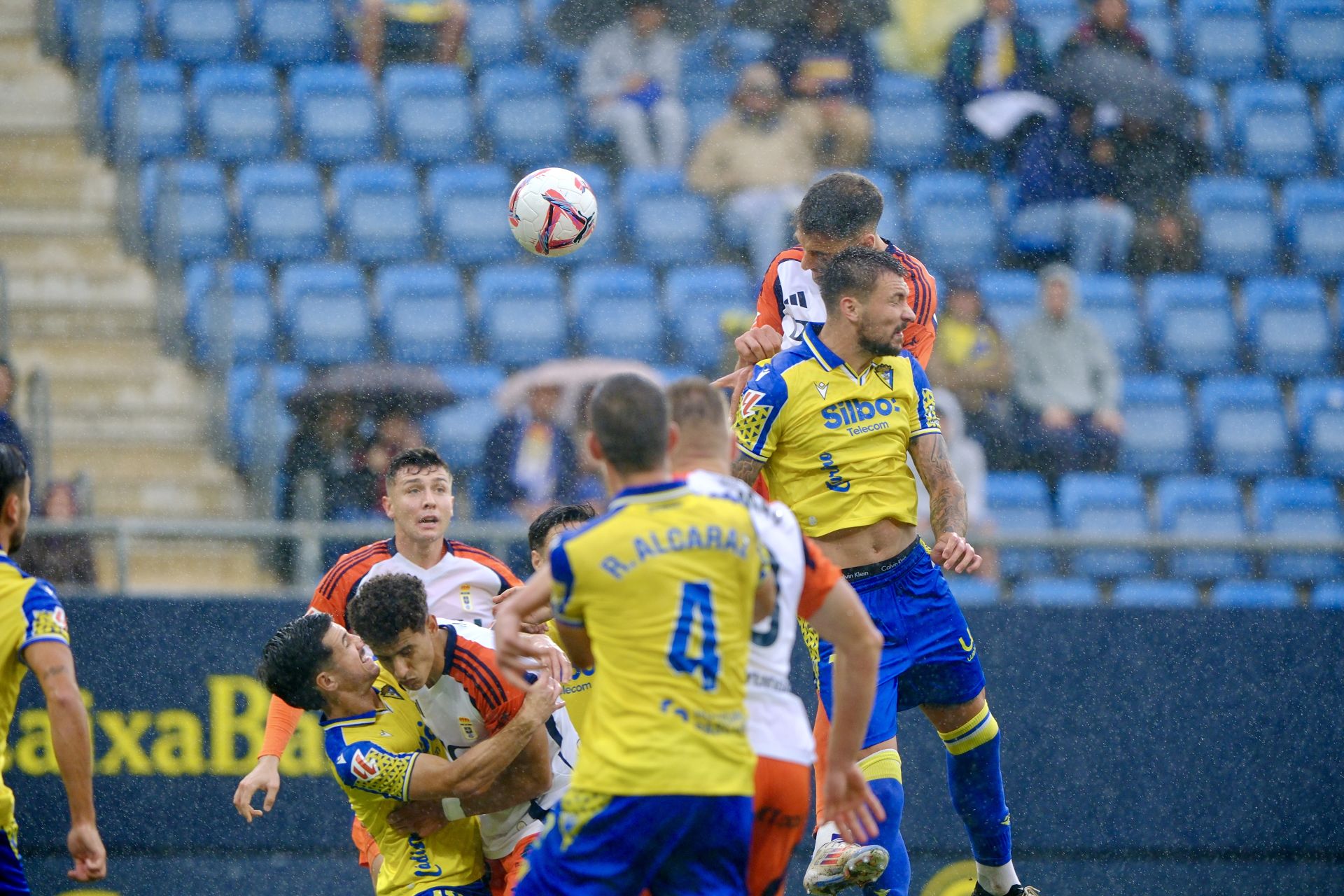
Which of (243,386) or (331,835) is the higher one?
(243,386)

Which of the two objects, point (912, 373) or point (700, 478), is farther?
point (912, 373)

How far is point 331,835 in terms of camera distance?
8.45 m

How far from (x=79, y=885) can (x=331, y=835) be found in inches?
50.6

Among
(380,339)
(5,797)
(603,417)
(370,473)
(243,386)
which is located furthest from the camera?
(380,339)

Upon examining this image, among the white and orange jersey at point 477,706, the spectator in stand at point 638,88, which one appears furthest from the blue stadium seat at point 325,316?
the white and orange jersey at point 477,706

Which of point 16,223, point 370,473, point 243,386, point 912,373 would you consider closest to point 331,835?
point 370,473

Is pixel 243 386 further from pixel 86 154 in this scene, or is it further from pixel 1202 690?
pixel 1202 690

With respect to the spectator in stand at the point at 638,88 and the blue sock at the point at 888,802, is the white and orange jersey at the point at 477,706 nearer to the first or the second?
the blue sock at the point at 888,802

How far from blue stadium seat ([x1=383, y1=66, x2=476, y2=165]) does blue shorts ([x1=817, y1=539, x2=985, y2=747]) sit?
7.29 meters

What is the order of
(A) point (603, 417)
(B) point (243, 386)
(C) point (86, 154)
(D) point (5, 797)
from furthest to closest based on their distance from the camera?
(C) point (86, 154)
(B) point (243, 386)
(D) point (5, 797)
(A) point (603, 417)

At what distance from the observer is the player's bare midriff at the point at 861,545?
19.6 feet

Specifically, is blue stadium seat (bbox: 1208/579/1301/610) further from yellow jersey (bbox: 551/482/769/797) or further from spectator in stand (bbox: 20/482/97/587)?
spectator in stand (bbox: 20/482/97/587)

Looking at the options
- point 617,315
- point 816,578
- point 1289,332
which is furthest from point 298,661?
point 1289,332

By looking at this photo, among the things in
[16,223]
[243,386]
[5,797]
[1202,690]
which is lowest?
[1202,690]
